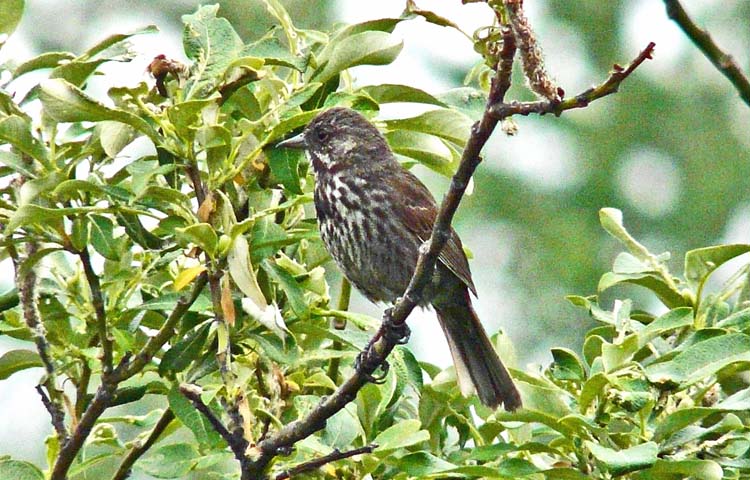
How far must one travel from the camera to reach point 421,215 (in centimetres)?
436

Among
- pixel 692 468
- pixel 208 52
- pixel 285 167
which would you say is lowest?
pixel 692 468

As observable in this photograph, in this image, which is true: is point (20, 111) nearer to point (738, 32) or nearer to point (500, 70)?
point (500, 70)

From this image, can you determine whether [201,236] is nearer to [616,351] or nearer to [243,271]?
[243,271]

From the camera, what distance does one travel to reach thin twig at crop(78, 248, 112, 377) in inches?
113

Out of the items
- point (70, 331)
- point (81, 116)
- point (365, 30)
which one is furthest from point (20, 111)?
point (365, 30)

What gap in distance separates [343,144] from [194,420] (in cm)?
173

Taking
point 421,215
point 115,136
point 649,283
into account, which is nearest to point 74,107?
point 115,136

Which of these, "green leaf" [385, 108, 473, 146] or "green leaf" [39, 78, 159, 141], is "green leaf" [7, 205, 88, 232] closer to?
"green leaf" [39, 78, 159, 141]

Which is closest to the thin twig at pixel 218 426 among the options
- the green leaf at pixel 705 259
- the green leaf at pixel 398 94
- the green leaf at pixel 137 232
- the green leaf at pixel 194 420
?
the green leaf at pixel 194 420

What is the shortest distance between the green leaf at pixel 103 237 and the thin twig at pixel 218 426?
391 mm

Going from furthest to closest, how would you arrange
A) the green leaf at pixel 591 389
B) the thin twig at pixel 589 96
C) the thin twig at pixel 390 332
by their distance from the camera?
the green leaf at pixel 591 389 → the thin twig at pixel 390 332 → the thin twig at pixel 589 96

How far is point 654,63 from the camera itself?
36.8 ft

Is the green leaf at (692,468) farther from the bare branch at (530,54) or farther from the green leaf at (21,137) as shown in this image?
the green leaf at (21,137)

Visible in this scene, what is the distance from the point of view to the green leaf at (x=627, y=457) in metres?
2.50
